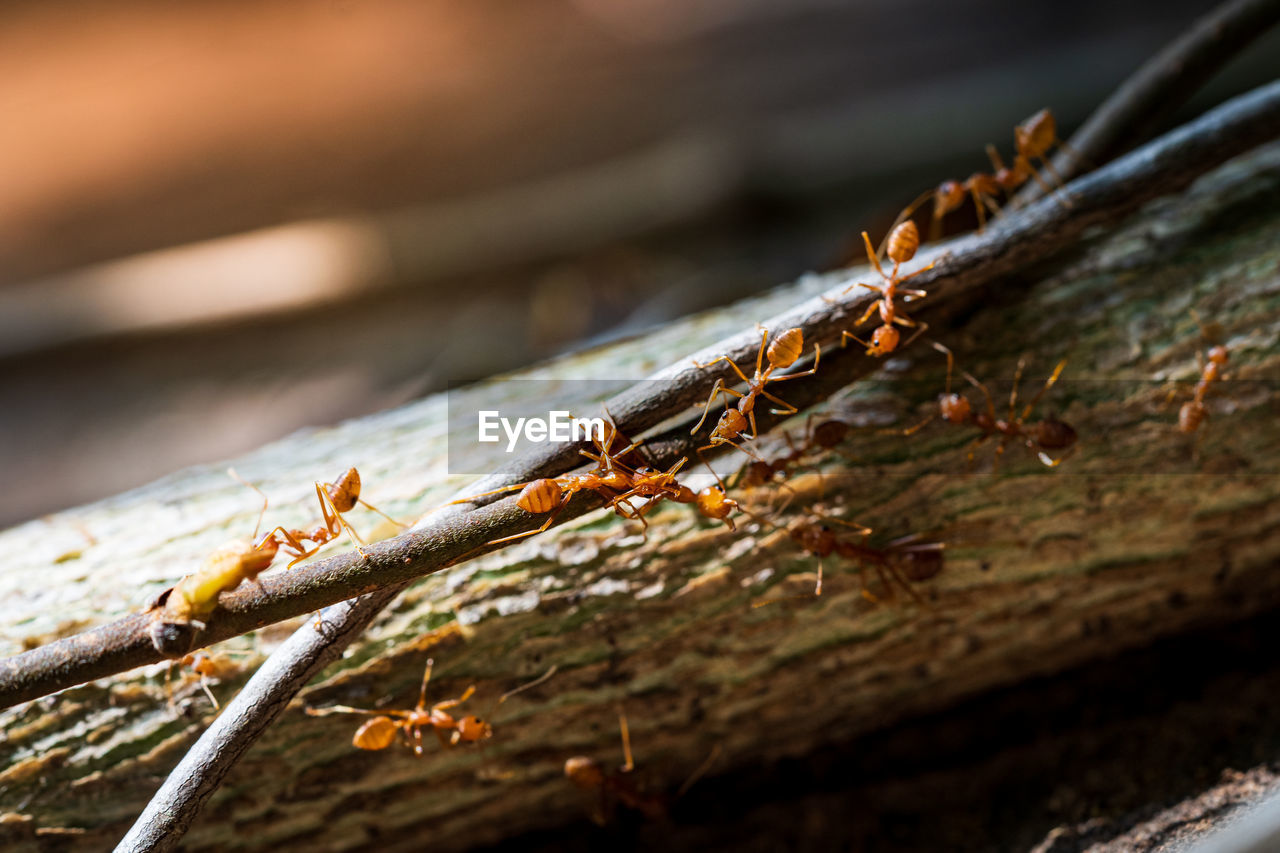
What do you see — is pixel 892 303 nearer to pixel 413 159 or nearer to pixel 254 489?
pixel 254 489

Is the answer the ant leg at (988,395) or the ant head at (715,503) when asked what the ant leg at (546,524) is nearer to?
the ant head at (715,503)

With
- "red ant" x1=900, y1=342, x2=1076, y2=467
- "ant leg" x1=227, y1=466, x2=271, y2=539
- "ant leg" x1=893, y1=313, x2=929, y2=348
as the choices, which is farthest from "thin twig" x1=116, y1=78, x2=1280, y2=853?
"ant leg" x1=227, y1=466, x2=271, y2=539

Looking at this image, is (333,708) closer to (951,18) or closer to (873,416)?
(873,416)

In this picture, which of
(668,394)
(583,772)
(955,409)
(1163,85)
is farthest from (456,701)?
(1163,85)

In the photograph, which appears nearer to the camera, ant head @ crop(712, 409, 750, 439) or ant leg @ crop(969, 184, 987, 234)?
ant head @ crop(712, 409, 750, 439)

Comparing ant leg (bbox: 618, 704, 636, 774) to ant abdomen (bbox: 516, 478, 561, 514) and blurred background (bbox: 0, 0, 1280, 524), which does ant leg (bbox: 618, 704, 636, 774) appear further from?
blurred background (bbox: 0, 0, 1280, 524)
